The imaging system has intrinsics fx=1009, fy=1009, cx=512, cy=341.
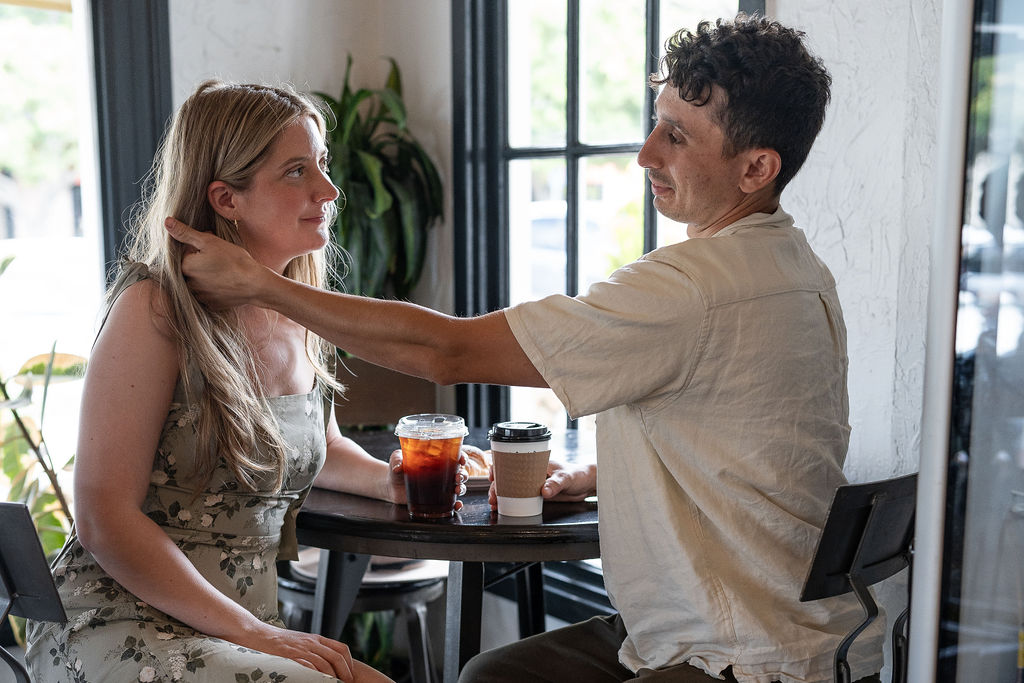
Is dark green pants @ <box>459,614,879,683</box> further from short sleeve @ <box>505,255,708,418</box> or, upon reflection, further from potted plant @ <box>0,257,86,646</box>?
potted plant @ <box>0,257,86,646</box>

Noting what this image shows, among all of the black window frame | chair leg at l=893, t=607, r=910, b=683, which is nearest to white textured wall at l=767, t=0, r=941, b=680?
chair leg at l=893, t=607, r=910, b=683

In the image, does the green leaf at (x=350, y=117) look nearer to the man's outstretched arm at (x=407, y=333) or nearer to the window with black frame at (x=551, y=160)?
the window with black frame at (x=551, y=160)

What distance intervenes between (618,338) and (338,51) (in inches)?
92.1

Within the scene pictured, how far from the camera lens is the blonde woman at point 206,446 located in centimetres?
143

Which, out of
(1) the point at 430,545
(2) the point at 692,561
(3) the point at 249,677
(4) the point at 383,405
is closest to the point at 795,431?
(2) the point at 692,561

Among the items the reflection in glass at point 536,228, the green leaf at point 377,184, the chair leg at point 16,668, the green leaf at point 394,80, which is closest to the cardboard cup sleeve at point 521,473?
the chair leg at point 16,668

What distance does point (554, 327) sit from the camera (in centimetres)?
129

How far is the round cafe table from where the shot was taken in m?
1.54

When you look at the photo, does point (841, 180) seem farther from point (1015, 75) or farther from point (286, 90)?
point (1015, 75)

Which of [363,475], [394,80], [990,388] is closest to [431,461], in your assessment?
[363,475]

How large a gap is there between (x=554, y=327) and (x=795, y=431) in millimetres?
352

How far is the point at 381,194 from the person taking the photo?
2.94m

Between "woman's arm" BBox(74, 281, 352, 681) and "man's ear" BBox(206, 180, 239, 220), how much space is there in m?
0.31

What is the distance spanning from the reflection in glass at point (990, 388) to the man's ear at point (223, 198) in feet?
3.87
